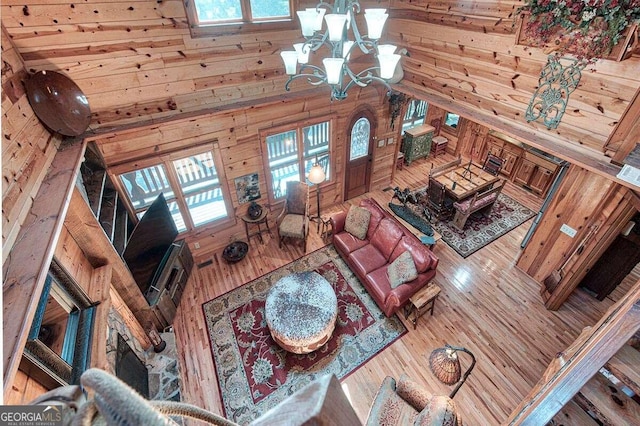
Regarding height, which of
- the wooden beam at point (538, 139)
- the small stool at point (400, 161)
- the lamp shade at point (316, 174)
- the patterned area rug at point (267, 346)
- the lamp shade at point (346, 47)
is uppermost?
the lamp shade at point (346, 47)

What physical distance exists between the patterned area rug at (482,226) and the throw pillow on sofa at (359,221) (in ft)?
6.00

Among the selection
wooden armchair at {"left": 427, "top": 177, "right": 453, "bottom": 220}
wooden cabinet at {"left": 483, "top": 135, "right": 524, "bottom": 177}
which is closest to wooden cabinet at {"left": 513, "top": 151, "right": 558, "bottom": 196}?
wooden cabinet at {"left": 483, "top": 135, "right": 524, "bottom": 177}

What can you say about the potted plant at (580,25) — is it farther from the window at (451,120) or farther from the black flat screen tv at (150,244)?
the window at (451,120)

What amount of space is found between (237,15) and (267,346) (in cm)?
455

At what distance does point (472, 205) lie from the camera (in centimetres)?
560

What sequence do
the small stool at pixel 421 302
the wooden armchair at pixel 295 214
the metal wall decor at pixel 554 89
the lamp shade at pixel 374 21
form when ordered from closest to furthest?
the lamp shade at pixel 374 21 < the metal wall decor at pixel 554 89 < the small stool at pixel 421 302 < the wooden armchair at pixel 295 214

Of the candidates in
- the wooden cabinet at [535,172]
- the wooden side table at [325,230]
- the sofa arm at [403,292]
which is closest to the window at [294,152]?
the wooden side table at [325,230]

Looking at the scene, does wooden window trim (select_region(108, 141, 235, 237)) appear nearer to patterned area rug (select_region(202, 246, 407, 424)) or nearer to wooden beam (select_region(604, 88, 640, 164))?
patterned area rug (select_region(202, 246, 407, 424))

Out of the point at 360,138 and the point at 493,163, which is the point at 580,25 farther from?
the point at 493,163

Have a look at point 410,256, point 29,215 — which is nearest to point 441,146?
point 410,256

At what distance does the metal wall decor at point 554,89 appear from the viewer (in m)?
3.07

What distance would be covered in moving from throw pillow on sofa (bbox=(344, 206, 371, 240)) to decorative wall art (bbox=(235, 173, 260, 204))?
1767 mm

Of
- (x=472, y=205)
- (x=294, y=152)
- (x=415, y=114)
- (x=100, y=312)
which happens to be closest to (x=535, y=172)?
(x=472, y=205)

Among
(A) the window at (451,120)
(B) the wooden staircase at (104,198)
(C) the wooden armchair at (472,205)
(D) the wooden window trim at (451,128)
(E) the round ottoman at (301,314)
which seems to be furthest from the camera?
(A) the window at (451,120)
